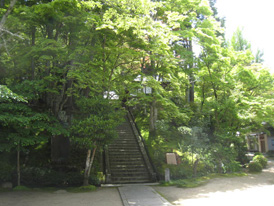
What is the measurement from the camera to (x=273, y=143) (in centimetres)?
2972

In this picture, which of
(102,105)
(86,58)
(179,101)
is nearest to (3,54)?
(86,58)

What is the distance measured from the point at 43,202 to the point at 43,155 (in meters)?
6.10

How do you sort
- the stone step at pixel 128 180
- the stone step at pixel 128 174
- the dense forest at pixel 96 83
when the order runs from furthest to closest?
the stone step at pixel 128 174 → the stone step at pixel 128 180 → the dense forest at pixel 96 83

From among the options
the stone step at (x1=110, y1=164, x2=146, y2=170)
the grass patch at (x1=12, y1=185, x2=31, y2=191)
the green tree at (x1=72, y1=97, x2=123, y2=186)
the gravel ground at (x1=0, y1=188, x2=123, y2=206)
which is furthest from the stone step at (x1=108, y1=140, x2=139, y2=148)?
the grass patch at (x1=12, y1=185, x2=31, y2=191)

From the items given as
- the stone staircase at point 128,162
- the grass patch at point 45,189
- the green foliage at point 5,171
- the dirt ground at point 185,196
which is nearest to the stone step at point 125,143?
the stone staircase at point 128,162

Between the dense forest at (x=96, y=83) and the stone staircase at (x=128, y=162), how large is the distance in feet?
3.08

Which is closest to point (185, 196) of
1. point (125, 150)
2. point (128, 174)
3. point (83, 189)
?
point (128, 174)

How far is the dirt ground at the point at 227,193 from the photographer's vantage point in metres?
8.55

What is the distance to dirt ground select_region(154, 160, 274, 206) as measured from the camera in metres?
8.55

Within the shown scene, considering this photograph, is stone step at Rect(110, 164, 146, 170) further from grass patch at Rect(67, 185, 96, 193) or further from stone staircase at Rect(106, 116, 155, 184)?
grass patch at Rect(67, 185, 96, 193)

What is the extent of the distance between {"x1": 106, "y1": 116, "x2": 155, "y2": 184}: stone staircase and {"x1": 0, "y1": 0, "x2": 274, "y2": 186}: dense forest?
3.08 feet

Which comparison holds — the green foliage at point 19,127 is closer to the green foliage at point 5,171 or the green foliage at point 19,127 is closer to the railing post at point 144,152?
the green foliage at point 5,171

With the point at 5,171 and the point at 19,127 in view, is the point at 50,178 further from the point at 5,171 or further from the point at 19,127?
the point at 19,127

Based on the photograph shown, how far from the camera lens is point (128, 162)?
14.8 m
